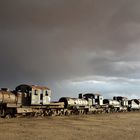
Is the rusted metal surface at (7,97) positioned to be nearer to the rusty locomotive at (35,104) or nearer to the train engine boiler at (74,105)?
the rusty locomotive at (35,104)

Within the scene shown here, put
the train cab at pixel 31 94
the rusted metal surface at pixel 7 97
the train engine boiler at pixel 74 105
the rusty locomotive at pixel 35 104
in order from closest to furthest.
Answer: the rusted metal surface at pixel 7 97, the rusty locomotive at pixel 35 104, the train cab at pixel 31 94, the train engine boiler at pixel 74 105

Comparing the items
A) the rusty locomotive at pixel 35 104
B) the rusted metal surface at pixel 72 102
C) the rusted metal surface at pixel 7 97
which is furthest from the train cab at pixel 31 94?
the rusted metal surface at pixel 72 102

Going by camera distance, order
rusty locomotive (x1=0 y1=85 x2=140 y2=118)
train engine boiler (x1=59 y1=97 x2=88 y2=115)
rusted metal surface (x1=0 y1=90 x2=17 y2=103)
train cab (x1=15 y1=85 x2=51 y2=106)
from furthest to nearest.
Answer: train engine boiler (x1=59 y1=97 x2=88 y2=115) < train cab (x1=15 y1=85 x2=51 y2=106) < rusty locomotive (x1=0 y1=85 x2=140 y2=118) < rusted metal surface (x1=0 y1=90 x2=17 y2=103)

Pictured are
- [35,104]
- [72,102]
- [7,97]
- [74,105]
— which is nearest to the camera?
[7,97]

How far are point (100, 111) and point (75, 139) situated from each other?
4157 cm

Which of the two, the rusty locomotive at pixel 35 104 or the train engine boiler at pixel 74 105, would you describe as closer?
the rusty locomotive at pixel 35 104

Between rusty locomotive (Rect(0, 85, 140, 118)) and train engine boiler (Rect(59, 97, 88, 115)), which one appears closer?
rusty locomotive (Rect(0, 85, 140, 118))

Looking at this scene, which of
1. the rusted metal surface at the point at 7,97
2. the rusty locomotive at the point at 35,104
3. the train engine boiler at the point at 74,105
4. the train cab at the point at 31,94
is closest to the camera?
the rusted metal surface at the point at 7,97

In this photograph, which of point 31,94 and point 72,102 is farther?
point 72,102

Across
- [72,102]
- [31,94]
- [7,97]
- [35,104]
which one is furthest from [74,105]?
[7,97]

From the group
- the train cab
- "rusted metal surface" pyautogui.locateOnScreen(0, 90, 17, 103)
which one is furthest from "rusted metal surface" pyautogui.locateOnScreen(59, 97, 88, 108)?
"rusted metal surface" pyautogui.locateOnScreen(0, 90, 17, 103)

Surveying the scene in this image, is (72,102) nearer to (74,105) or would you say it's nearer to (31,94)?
(74,105)

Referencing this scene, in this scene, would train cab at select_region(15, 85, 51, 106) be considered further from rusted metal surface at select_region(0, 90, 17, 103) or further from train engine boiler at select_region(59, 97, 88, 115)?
train engine boiler at select_region(59, 97, 88, 115)

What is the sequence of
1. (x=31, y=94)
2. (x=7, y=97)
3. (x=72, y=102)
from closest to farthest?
1. (x=7, y=97)
2. (x=31, y=94)
3. (x=72, y=102)
